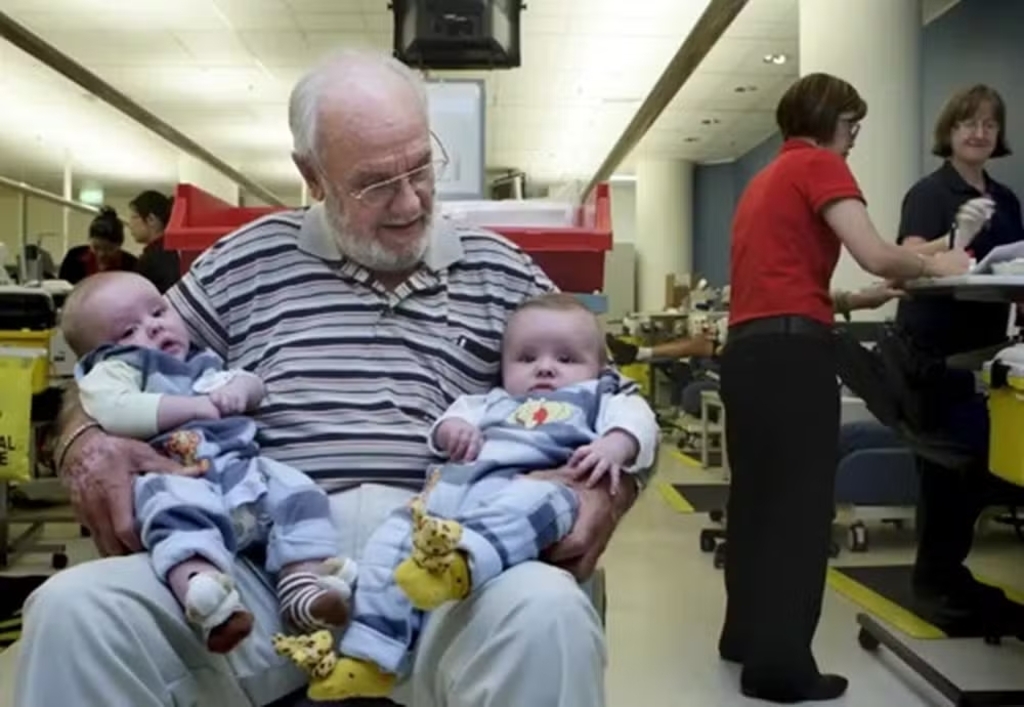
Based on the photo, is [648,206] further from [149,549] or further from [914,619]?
[149,549]

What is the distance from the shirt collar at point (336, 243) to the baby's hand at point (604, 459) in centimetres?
41

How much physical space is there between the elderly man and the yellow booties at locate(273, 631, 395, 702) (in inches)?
2.3

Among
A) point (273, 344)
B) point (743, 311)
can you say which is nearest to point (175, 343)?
point (273, 344)

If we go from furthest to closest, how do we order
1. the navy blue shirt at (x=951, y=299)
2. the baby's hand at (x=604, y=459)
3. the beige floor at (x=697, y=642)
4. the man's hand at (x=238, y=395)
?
1. the navy blue shirt at (x=951, y=299)
2. the beige floor at (x=697, y=642)
3. the man's hand at (x=238, y=395)
4. the baby's hand at (x=604, y=459)

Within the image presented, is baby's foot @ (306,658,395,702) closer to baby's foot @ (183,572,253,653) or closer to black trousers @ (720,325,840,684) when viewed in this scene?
baby's foot @ (183,572,253,653)

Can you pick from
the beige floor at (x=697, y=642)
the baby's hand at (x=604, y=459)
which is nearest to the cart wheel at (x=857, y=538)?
the beige floor at (x=697, y=642)

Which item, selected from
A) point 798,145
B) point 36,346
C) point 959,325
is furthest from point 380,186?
point 36,346

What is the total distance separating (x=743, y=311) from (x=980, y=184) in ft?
3.00

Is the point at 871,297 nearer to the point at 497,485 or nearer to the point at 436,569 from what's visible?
the point at 497,485

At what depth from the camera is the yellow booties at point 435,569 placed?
116 cm

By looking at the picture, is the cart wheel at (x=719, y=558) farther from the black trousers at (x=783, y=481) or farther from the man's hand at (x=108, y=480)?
the man's hand at (x=108, y=480)

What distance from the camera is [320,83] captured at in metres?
1.54

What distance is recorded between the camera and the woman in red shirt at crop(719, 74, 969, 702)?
2.46 metres

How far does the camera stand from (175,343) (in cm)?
157
